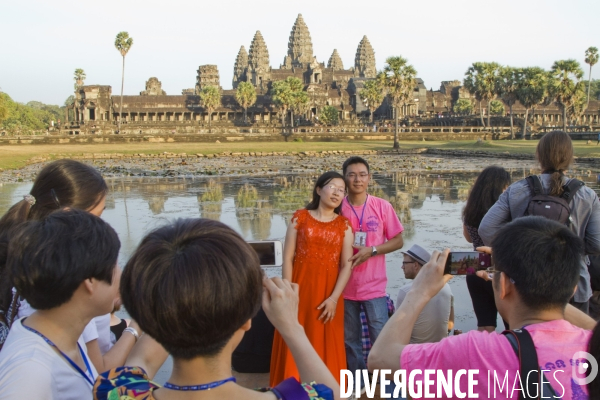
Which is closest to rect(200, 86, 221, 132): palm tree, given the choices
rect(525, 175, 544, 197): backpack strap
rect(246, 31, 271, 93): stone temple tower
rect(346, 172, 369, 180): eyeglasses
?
rect(246, 31, 271, 93): stone temple tower

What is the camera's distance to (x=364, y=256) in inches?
163

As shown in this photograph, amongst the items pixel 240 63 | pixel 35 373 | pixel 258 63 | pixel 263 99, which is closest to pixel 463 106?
pixel 263 99

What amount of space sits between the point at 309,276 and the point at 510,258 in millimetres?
2050

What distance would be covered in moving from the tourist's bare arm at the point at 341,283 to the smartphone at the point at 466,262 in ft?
5.09

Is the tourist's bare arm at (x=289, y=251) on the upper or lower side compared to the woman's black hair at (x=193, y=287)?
lower

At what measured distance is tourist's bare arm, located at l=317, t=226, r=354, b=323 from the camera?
3.81 m

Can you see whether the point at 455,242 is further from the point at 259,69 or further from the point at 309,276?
the point at 259,69

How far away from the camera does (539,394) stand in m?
1.82

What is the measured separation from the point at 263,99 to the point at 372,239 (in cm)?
8047

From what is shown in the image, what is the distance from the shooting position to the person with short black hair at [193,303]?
151 cm

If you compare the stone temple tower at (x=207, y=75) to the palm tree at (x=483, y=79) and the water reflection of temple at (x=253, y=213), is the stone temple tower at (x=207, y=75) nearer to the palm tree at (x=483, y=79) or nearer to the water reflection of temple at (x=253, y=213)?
the palm tree at (x=483, y=79)

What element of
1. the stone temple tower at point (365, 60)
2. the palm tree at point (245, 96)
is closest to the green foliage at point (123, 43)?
the palm tree at point (245, 96)

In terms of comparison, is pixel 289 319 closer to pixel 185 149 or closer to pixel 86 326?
pixel 86 326

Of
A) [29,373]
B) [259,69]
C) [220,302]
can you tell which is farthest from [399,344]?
[259,69]
